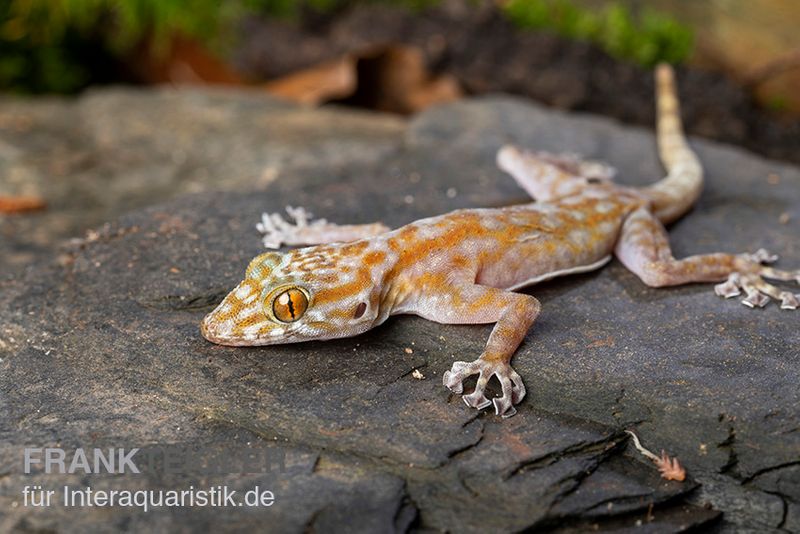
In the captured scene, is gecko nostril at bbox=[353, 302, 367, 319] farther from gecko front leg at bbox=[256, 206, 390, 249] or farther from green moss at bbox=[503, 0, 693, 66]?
green moss at bbox=[503, 0, 693, 66]

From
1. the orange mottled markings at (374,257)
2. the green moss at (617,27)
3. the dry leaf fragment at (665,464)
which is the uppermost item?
the green moss at (617,27)

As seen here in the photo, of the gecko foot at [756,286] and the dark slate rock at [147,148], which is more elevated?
the gecko foot at [756,286]

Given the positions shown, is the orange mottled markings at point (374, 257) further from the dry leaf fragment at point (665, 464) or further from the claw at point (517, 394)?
the dry leaf fragment at point (665, 464)

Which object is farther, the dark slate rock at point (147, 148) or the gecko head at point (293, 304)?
the dark slate rock at point (147, 148)

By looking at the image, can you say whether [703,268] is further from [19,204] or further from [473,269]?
[19,204]

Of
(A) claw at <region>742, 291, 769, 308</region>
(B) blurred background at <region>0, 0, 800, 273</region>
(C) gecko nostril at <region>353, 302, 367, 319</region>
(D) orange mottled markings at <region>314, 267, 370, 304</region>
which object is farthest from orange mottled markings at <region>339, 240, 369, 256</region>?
(B) blurred background at <region>0, 0, 800, 273</region>

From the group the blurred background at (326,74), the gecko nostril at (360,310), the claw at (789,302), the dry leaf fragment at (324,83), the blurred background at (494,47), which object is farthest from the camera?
the blurred background at (494,47)

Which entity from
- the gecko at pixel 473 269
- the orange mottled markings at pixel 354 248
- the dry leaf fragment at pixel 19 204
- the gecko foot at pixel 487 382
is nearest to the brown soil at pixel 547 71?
the gecko at pixel 473 269
